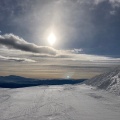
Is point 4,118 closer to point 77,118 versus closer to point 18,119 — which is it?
point 18,119

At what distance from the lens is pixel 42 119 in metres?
33.2

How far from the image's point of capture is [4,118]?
34.3 m

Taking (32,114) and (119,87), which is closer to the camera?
(32,114)

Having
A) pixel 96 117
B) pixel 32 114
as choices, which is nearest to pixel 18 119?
pixel 32 114

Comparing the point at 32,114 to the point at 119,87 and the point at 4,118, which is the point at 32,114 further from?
the point at 119,87

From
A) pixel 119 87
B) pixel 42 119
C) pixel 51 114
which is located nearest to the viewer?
pixel 42 119

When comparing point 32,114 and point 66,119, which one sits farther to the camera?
point 32,114

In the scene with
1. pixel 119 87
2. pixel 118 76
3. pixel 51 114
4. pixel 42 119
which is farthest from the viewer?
pixel 118 76

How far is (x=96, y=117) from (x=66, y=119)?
424 centimetres

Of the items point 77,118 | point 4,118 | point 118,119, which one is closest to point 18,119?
point 4,118

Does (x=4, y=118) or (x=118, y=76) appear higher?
(x=118, y=76)

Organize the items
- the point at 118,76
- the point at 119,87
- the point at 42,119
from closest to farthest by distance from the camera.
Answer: the point at 42,119 < the point at 119,87 < the point at 118,76

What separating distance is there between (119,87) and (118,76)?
2194 cm

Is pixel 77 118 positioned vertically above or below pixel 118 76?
below
